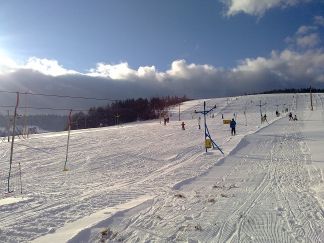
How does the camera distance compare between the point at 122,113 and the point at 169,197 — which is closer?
the point at 169,197

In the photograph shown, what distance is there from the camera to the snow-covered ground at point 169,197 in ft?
30.6

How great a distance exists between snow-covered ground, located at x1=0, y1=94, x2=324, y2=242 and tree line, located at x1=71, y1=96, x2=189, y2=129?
317 ft

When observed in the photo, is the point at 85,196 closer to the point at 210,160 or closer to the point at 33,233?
the point at 33,233

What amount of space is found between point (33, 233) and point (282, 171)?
13278 mm

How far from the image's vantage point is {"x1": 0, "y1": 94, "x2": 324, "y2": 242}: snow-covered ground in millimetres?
9320

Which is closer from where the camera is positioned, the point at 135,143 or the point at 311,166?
the point at 311,166

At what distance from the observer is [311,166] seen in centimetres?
2095

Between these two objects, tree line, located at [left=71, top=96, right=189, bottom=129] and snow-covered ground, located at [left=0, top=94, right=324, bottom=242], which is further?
tree line, located at [left=71, top=96, right=189, bottom=129]

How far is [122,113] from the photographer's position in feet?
459

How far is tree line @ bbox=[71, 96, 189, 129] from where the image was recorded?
12962 centimetres

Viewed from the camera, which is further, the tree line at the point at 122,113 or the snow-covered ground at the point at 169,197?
the tree line at the point at 122,113

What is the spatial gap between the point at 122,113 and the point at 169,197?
126848 millimetres

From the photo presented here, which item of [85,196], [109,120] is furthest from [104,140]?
[109,120]

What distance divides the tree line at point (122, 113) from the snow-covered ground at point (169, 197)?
317 feet
